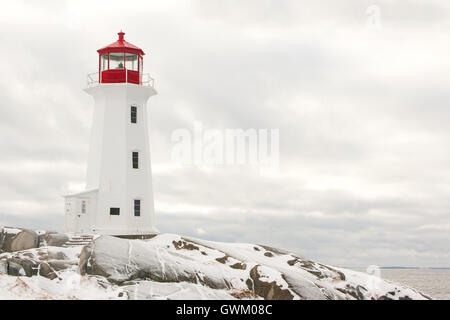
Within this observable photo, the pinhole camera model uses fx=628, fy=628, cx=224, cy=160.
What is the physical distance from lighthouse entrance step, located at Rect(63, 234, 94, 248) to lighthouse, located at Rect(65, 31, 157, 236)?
1.54 meters

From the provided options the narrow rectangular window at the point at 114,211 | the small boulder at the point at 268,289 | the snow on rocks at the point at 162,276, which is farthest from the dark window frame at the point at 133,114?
the small boulder at the point at 268,289

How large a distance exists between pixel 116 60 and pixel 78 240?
11.8 m

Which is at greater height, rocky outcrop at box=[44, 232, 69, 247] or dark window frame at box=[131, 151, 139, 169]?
dark window frame at box=[131, 151, 139, 169]

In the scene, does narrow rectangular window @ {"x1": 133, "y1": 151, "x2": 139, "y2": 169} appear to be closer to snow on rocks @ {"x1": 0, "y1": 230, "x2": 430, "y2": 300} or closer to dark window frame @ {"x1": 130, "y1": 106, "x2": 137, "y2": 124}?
dark window frame @ {"x1": 130, "y1": 106, "x2": 137, "y2": 124}

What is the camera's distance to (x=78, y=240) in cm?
3566

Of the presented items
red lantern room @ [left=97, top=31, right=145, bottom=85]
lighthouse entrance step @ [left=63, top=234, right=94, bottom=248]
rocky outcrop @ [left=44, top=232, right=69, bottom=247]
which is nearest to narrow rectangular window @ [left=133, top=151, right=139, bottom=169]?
red lantern room @ [left=97, top=31, right=145, bottom=85]

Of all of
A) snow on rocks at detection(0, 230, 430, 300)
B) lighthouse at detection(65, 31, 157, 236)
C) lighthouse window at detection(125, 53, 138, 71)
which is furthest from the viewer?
lighthouse window at detection(125, 53, 138, 71)

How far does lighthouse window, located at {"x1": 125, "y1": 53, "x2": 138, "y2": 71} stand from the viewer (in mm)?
39781

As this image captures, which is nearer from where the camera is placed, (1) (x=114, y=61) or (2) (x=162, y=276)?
(2) (x=162, y=276)

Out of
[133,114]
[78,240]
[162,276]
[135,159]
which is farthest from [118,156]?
[162,276]

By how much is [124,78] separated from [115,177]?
245 inches

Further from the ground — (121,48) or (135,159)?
(121,48)

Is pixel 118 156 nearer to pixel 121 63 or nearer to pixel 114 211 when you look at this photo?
pixel 114 211
